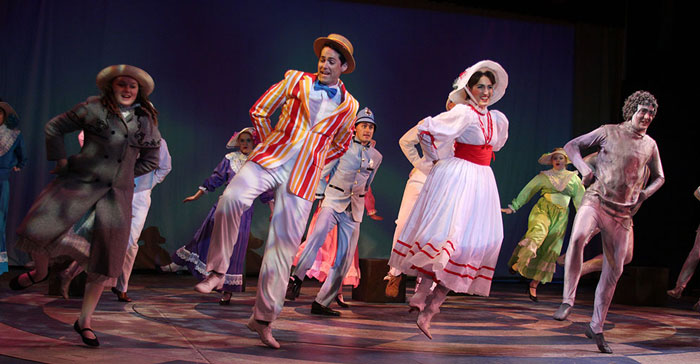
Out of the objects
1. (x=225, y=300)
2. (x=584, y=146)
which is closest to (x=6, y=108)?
(x=225, y=300)

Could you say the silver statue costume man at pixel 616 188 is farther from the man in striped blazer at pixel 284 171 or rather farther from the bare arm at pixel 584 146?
the man in striped blazer at pixel 284 171

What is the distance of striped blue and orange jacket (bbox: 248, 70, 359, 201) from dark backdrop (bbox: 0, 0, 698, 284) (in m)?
5.71

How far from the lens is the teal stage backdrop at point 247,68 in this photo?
29.9 feet

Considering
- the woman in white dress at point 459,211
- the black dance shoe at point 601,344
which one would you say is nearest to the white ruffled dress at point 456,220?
the woman in white dress at point 459,211

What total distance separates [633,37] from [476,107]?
251 inches

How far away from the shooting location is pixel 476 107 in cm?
479

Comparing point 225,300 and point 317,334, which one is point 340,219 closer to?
point 225,300

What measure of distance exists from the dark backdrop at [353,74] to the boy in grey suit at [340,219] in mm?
3654

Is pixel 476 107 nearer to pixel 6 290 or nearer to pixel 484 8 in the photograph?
pixel 6 290

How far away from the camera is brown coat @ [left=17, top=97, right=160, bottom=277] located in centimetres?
362

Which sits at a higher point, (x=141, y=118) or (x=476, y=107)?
(x=476, y=107)

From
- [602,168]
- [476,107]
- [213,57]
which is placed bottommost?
[602,168]

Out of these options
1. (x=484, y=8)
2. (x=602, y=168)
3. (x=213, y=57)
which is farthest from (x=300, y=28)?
(x=602, y=168)

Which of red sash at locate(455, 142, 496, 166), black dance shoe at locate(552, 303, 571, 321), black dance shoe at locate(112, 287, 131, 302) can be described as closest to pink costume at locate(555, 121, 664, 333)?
black dance shoe at locate(552, 303, 571, 321)
